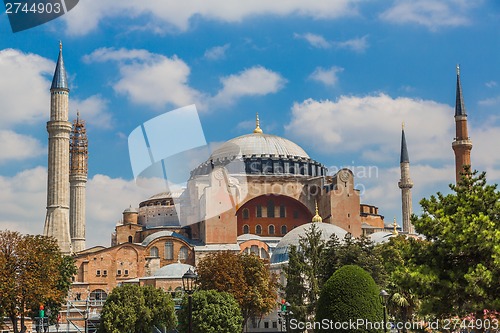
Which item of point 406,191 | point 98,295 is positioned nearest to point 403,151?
point 406,191

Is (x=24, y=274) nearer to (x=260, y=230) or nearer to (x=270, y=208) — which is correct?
(x=260, y=230)

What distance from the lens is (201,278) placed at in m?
40.9

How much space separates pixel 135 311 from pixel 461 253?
21.3 metres

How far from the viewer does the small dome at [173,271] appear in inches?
2122

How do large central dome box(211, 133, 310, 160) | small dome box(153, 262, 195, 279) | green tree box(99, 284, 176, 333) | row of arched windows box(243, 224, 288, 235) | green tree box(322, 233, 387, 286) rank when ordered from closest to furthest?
green tree box(322, 233, 387, 286)
green tree box(99, 284, 176, 333)
small dome box(153, 262, 195, 279)
row of arched windows box(243, 224, 288, 235)
large central dome box(211, 133, 310, 160)

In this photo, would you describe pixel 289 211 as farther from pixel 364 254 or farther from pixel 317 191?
pixel 364 254

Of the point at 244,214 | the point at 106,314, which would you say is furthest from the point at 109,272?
the point at 106,314

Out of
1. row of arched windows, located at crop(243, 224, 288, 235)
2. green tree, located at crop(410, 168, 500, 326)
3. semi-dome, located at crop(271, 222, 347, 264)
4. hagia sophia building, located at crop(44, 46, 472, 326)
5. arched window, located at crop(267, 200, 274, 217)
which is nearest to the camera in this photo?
green tree, located at crop(410, 168, 500, 326)

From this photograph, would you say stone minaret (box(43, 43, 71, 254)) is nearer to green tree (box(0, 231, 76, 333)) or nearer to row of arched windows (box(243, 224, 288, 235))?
row of arched windows (box(243, 224, 288, 235))

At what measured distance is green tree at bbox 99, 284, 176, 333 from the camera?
116 ft

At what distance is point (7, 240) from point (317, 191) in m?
32.0

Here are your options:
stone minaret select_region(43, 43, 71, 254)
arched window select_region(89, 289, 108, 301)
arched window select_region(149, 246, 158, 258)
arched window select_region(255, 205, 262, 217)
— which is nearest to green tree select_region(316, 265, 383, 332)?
arched window select_region(89, 289, 108, 301)

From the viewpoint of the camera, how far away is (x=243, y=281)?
40281 mm

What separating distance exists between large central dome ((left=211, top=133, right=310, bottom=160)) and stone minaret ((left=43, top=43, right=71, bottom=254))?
634 inches
